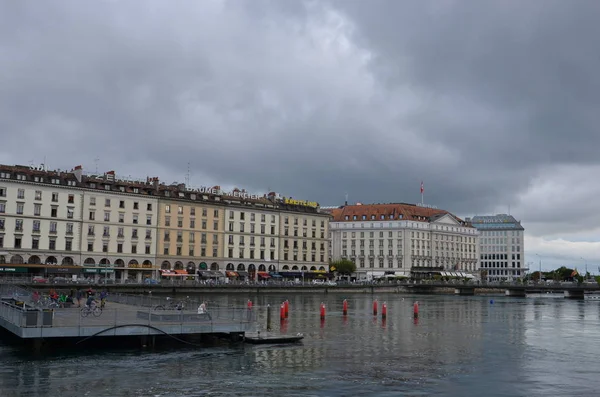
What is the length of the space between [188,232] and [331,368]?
118534 mm

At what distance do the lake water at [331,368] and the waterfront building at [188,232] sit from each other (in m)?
95.0

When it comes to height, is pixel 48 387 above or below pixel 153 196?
below

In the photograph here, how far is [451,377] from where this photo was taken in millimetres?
39531

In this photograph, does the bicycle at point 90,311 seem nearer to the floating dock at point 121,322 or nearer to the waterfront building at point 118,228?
the floating dock at point 121,322

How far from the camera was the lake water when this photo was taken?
34.9m

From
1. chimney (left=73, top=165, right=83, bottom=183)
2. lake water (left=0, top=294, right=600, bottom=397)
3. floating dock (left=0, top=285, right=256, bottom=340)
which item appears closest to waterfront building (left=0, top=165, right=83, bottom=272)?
chimney (left=73, top=165, right=83, bottom=183)

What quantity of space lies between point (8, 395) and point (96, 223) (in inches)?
4493

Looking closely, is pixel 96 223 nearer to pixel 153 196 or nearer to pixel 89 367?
pixel 153 196

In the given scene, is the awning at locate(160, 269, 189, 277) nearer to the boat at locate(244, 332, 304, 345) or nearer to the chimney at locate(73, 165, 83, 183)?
the chimney at locate(73, 165, 83, 183)

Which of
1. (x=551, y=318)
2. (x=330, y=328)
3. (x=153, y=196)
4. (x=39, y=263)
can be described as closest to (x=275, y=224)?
(x=153, y=196)

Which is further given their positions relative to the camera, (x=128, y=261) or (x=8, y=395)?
(x=128, y=261)

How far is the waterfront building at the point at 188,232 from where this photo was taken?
501ft

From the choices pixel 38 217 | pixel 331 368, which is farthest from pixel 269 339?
pixel 38 217

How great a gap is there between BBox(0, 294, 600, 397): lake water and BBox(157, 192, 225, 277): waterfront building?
9501 centimetres
